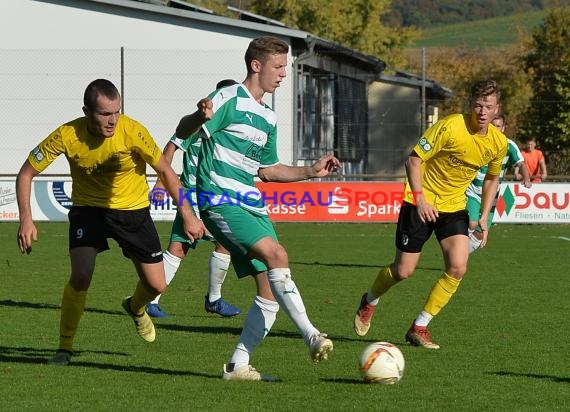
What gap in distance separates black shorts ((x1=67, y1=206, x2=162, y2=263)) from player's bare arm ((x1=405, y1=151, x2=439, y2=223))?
1.94 metres

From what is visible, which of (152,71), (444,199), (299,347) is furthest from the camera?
(152,71)

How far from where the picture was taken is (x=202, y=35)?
2839 cm

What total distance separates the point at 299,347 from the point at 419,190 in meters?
1.38

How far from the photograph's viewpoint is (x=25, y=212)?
23.9 ft

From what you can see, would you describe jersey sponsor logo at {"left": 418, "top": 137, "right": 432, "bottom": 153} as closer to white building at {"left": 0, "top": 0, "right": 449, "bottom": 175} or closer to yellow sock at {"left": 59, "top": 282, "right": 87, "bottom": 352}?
yellow sock at {"left": 59, "top": 282, "right": 87, "bottom": 352}

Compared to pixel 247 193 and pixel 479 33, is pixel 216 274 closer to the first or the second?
pixel 247 193


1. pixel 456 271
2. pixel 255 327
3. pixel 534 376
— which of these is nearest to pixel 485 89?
pixel 456 271

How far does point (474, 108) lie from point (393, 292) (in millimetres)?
3952

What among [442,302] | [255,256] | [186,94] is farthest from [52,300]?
[186,94]

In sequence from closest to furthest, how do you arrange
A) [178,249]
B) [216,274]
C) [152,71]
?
[178,249], [216,274], [152,71]

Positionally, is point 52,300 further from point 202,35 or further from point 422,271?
point 202,35

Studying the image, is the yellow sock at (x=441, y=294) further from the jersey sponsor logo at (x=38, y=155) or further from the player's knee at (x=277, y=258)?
the jersey sponsor logo at (x=38, y=155)

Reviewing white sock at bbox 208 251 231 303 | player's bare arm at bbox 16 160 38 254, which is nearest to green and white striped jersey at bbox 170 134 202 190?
white sock at bbox 208 251 231 303

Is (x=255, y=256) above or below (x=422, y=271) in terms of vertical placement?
above
